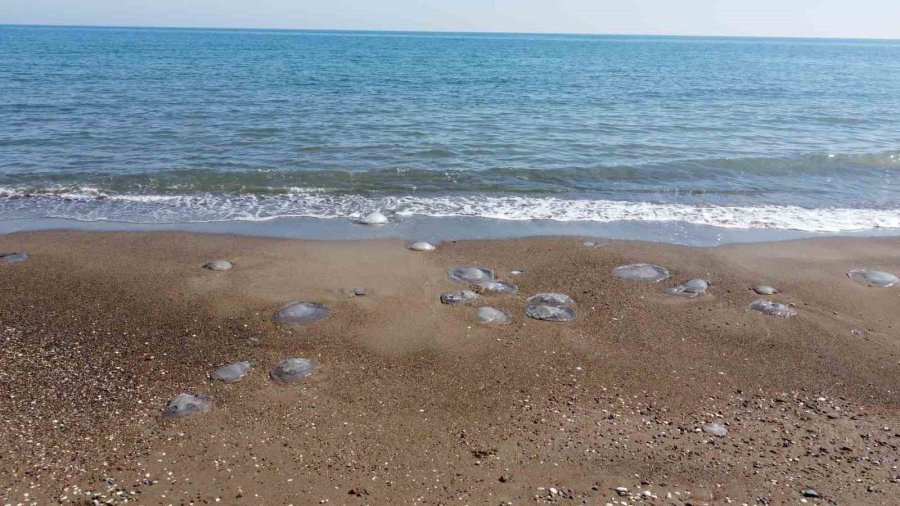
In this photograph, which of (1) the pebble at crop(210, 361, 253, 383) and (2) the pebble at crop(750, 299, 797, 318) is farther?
(2) the pebble at crop(750, 299, 797, 318)

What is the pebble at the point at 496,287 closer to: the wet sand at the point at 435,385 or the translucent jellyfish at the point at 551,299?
the wet sand at the point at 435,385

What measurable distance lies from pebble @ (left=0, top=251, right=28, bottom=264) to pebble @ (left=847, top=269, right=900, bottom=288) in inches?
535

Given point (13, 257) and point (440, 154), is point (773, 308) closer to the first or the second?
point (440, 154)

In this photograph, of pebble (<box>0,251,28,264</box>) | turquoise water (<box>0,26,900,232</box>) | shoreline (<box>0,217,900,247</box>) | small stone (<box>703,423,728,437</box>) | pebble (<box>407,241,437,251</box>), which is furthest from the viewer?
turquoise water (<box>0,26,900,232</box>)

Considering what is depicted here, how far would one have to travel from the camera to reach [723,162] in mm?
18156

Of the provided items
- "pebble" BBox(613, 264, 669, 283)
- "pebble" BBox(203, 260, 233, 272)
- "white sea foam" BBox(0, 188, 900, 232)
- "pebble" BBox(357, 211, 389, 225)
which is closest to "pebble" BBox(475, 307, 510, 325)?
"pebble" BBox(613, 264, 669, 283)

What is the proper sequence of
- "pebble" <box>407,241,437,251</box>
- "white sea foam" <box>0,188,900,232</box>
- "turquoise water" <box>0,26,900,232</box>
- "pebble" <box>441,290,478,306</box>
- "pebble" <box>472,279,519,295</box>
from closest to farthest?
"pebble" <box>441,290,478,306</box>, "pebble" <box>472,279,519,295</box>, "pebble" <box>407,241,437,251</box>, "white sea foam" <box>0,188,900,232</box>, "turquoise water" <box>0,26,900,232</box>

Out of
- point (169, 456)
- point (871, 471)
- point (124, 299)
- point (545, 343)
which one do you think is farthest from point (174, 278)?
point (871, 471)

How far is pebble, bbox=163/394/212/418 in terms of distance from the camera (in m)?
6.39

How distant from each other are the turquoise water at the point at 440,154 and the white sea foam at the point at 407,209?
0.07 m

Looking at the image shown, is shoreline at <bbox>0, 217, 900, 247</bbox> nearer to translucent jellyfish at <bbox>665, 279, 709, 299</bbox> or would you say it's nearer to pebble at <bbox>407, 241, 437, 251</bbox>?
pebble at <bbox>407, 241, 437, 251</bbox>

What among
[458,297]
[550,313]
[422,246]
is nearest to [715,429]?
[550,313]

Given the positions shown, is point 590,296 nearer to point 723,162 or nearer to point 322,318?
point 322,318

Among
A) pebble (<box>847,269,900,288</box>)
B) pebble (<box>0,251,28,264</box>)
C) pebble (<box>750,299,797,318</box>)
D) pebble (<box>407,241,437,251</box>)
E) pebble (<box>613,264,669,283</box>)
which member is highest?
pebble (<box>847,269,900,288</box>)
